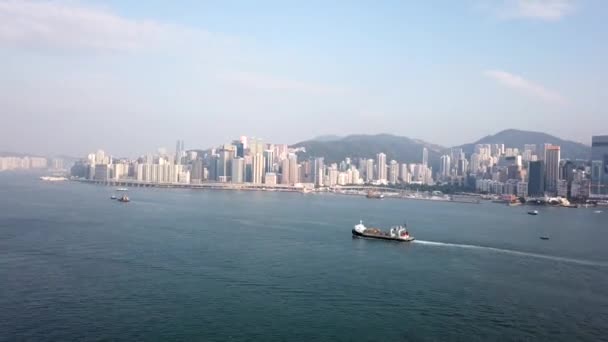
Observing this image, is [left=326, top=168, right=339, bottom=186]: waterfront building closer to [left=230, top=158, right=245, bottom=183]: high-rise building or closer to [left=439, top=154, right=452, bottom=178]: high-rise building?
[left=230, top=158, right=245, bottom=183]: high-rise building

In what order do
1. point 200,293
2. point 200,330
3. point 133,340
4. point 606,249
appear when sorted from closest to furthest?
point 133,340, point 200,330, point 200,293, point 606,249

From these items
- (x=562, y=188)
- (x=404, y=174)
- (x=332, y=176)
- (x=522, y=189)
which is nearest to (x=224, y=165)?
(x=332, y=176)

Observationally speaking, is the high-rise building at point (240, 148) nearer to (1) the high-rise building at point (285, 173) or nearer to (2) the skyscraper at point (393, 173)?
(1) the high-rise building at point (285, 173)

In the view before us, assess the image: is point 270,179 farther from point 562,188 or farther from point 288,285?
point 288,285

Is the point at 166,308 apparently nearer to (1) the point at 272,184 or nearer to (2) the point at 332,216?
(2) the point at 332,216

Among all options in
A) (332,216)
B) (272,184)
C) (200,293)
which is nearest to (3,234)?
(200,293)

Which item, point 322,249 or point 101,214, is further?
point 101,214
